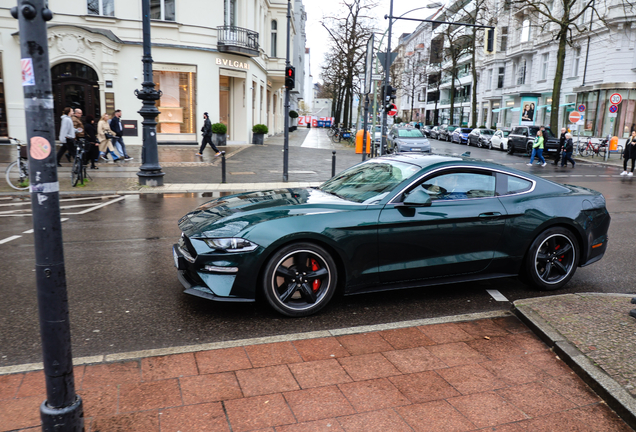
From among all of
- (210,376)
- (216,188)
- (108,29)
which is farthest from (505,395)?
(108,29)

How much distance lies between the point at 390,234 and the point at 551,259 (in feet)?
6.64

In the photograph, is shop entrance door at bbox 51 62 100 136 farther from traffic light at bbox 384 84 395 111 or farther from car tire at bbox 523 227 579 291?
car tire at bbox 523 227 579 291

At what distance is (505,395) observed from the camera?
3451 millimetres

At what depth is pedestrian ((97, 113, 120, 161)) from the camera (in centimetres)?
1923

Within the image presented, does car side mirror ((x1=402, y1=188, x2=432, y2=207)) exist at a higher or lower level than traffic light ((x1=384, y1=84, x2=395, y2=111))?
lower

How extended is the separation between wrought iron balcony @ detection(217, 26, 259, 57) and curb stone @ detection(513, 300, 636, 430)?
2636 cm

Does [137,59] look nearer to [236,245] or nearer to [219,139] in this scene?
[219,139]

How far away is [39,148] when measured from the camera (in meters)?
2.42

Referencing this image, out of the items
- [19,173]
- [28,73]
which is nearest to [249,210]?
[28,73]

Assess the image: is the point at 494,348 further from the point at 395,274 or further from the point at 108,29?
the point at 108,29

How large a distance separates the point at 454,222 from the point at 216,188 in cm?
1007

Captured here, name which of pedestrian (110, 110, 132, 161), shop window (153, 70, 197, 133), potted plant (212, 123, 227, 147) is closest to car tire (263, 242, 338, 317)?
pedestrian (110, 110, 132, 161)

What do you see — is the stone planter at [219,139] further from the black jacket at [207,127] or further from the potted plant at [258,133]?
the black jacket at [207,127]

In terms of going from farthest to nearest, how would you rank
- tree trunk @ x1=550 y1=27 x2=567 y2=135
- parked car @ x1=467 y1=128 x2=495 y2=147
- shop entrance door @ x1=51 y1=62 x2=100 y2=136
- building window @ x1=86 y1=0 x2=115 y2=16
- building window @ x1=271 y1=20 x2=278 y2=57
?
parked car @ x1=467 y1=128 x2=495 y2=147, building window @ x1=271 y1=20 x2=278 y2=57, tree trunk @ x1=550 y1=27 x2=567 y2=135, building window @ x1=86 y1=0 x2=115 y2=16, shop entrance door @ x1=51 y1=62 x2=100 y2=136
